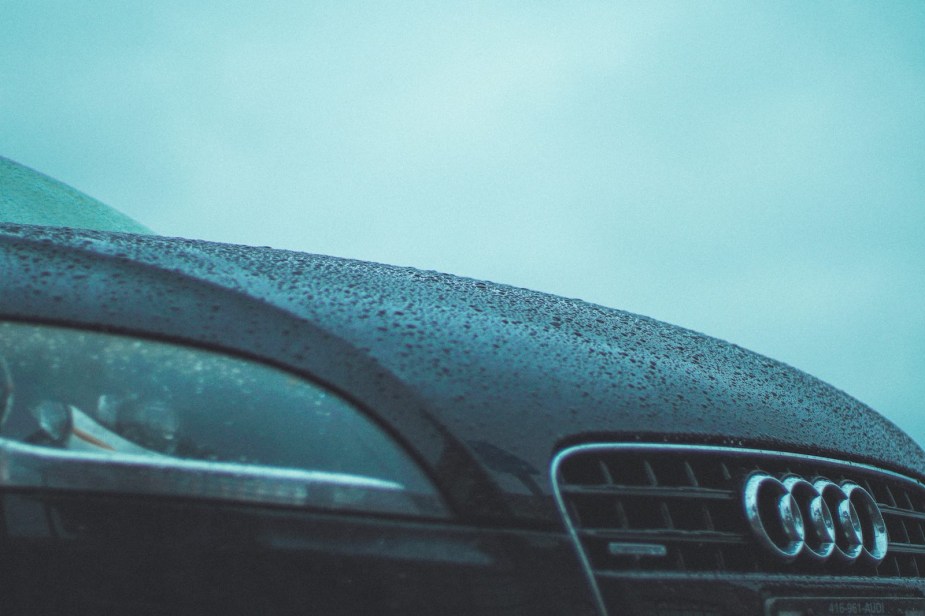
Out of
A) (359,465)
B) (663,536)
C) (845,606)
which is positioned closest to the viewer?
(359,465)

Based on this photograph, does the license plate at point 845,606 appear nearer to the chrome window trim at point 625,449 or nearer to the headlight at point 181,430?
the chrome window trim at point 625,449

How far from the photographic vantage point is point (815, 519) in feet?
4.79

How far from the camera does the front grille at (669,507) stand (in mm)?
1213

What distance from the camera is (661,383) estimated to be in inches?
61.8

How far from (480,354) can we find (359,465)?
1.08 feet

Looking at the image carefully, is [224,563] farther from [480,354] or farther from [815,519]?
[815,519]

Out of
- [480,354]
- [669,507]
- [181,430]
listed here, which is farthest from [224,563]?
[669,507]

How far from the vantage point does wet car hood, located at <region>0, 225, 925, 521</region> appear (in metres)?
1.18

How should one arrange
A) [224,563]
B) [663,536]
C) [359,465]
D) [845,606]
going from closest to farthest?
[224,563] < [359,465] < [663,536] < [845,606]

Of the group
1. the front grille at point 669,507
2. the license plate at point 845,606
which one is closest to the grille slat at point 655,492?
the front grille at point 669,507

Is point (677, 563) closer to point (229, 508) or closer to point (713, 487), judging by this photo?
point (713, 487)

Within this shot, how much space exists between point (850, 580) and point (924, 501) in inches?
23.3

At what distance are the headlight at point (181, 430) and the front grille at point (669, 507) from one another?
0.23 m

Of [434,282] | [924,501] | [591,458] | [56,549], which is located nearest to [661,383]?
[591,458]
